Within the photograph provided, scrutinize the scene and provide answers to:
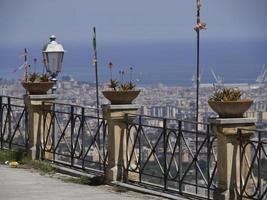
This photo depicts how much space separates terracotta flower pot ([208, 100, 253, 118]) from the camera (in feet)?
34.9

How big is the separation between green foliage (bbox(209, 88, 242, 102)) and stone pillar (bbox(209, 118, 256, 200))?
0.95 feet

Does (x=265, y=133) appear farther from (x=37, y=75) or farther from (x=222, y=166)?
(x=37, y=75)

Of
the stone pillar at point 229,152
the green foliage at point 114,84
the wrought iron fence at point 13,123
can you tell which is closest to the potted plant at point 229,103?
the stone pillar at point 229,152

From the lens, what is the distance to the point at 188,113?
1021 inches

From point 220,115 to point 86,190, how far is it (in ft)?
8.15

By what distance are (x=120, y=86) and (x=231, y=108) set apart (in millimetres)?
2693

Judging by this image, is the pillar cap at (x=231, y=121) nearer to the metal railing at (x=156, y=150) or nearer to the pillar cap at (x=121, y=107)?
the metal railing at (x=156, y=150)

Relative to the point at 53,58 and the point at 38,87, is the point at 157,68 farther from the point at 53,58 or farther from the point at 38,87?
the point at 38,87

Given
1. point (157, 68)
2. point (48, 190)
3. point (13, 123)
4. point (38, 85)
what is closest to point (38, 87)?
point (38, 85)

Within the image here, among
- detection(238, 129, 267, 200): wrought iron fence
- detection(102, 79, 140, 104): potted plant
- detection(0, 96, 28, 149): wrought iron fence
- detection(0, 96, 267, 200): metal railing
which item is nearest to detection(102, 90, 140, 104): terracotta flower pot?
detection(102, 79, 140, 104): potted plant

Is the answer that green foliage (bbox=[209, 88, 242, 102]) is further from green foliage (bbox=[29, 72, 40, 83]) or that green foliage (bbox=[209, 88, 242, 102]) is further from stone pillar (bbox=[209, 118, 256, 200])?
green foliage (bbox=[29, 72, 40, 83])

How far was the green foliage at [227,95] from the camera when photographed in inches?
425

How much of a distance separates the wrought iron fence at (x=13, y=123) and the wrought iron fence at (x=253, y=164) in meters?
5.87

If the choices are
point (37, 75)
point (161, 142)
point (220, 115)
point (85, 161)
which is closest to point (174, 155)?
point (161, 142)
